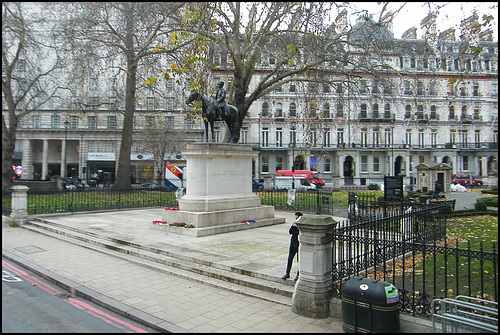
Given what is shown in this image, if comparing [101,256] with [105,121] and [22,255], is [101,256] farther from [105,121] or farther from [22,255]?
[105,121]

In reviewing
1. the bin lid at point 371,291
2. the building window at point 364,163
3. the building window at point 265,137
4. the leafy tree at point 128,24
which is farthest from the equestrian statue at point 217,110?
the building window at point 364,163

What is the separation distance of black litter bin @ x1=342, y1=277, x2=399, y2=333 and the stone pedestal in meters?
8.04

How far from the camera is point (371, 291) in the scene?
17.2 feet

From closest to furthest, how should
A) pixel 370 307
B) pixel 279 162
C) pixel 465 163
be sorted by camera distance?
1. pixel 370 307
2. pixel 279 162
3. pixel 465 163

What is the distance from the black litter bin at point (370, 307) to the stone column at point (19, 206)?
16.6 meters

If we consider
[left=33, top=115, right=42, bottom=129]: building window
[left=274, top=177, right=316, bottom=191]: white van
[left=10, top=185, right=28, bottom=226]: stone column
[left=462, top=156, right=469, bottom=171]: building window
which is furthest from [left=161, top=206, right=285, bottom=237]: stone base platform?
[left=462, top=156, right=469, bottom=171]: building window

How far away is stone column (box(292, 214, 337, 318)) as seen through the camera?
609 cm

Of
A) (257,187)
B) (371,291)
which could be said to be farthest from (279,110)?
(371,291)

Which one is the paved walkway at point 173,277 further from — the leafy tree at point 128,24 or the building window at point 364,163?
the building window at point 364,163

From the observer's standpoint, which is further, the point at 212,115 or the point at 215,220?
the point at 212,115

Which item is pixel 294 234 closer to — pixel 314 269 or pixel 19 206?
pixel 314 269

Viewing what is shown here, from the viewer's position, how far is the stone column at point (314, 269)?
20.0 feet

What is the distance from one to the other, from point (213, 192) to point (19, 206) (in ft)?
33.0

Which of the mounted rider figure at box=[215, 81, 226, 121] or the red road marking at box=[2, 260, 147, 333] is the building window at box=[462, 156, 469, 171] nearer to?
the mounted rider figure at box=[215, 81, 226, 121]
